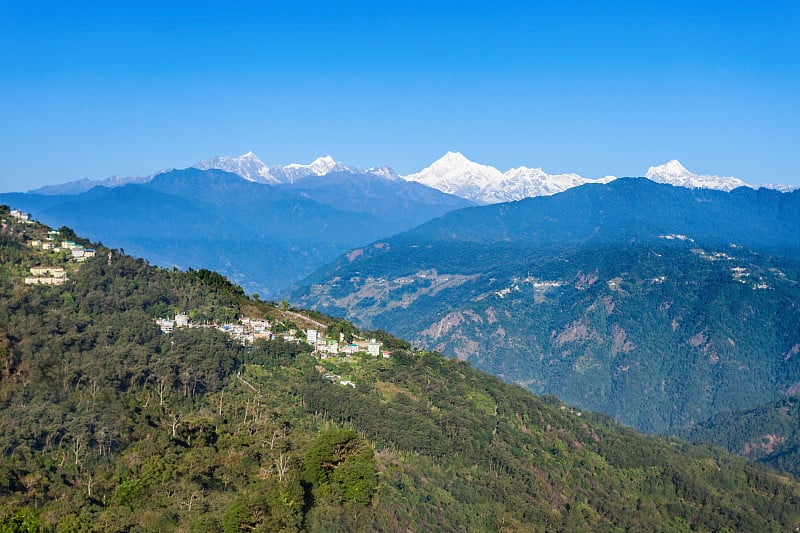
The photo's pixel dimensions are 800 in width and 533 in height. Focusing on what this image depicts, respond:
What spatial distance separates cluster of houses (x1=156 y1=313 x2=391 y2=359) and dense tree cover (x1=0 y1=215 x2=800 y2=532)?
7.55ft

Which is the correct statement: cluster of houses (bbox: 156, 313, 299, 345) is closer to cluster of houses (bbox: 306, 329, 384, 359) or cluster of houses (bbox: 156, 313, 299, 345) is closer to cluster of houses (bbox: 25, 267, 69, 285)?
cluster of houses (bbox: 306, 329, 384, 359)

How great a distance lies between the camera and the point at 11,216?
114 metres

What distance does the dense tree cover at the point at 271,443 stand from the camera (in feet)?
168

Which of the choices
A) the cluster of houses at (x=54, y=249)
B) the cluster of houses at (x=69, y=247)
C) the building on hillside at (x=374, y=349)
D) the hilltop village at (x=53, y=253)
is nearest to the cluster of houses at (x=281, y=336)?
the building on hillside at (x=374, y=349)

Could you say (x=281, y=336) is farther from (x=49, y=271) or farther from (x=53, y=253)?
(x=53, y=253)

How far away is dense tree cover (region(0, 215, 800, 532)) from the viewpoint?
168 ft

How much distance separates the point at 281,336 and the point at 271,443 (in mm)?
37455

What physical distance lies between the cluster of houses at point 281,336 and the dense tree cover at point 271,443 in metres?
2.30

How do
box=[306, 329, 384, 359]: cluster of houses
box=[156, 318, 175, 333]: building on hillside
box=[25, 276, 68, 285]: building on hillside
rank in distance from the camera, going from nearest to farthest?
box=[156, 318, 175, 333]: building on hillside → box=[25, 276, 68, 285]: building on hillside → box=[306, 329, 384, 359]: cluster of houses

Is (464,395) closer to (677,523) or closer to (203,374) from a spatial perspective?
(677,523)

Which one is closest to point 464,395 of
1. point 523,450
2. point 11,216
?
point 523,450

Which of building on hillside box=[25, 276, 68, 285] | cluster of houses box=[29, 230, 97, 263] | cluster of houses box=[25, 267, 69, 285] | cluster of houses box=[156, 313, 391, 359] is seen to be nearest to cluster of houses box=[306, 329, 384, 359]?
cluster of houses box=[156, 313, 391, 359]

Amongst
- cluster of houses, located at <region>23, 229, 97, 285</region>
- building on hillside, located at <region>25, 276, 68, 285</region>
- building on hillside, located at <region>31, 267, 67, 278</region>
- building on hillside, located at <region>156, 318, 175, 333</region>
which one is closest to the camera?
building on hillside, located at <region>156, 318, 175, 333</region>

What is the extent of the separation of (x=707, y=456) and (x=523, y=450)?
47.4m
